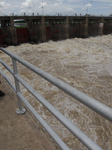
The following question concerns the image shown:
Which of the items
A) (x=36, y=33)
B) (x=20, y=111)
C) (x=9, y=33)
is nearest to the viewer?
(x=20, y=111)

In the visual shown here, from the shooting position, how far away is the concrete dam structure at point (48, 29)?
634 inches

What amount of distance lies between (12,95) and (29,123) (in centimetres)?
87

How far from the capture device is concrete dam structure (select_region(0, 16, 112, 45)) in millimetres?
16094

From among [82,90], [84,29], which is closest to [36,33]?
[84,29]

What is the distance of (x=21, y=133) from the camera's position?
1.60 meters

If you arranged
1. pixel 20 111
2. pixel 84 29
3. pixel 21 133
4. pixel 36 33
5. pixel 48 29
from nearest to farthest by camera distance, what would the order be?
pixel 21 133 → pixel 20 111 → pixel 36 33 → pixel 48 29 → pixel 84 29

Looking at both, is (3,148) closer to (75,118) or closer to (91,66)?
(75,118)

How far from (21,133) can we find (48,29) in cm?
1949

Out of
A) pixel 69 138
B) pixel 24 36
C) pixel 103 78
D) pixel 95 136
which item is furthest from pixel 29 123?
pixel 24 36

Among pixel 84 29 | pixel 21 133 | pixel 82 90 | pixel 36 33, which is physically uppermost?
pixel 84 29

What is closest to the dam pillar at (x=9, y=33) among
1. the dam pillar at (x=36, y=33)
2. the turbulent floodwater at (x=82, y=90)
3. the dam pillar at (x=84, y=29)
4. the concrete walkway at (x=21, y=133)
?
the dam pillar at (x=36, y=33)

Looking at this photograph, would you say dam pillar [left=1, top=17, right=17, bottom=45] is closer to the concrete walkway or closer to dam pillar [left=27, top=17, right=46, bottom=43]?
dam pillar [left=27, top=17, right=46, bottom=43]

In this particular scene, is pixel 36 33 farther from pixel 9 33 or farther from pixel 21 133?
pixel 21 133

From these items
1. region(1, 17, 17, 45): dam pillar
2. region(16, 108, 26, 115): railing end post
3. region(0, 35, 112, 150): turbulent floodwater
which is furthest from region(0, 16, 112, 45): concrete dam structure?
region(16, 108, 26, 115): railing end post
